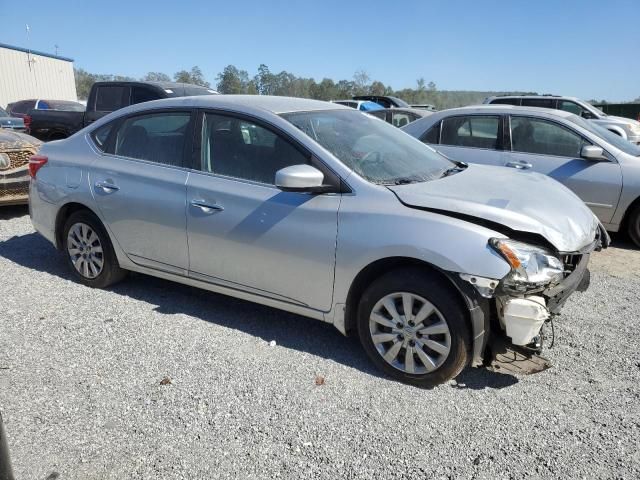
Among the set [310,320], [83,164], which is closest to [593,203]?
[310,320]

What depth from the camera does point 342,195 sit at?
339cm

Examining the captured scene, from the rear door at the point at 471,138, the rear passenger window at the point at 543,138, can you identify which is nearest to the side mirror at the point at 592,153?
the rear passenger window at the point at 543,138

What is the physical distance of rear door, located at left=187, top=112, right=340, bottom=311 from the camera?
11.4 feet

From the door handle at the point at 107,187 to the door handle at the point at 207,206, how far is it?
0.89 metres

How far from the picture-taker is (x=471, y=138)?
6.79 meters

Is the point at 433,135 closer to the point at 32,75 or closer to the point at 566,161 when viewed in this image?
the point at 566,161

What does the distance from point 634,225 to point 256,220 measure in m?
4.82

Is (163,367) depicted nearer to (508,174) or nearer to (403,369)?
(403,369)

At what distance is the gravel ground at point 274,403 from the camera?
2586 mm

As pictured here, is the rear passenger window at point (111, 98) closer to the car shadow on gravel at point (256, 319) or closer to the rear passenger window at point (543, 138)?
the car shadow on gravel at point (256, 319)

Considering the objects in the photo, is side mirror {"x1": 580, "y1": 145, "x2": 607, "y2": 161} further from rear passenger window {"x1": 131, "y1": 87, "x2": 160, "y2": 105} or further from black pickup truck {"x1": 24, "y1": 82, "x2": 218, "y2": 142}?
rear passenger window {"x1": 131, "y1": 87, "x2": 160, "y2": 105}

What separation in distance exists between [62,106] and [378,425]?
19.9 m

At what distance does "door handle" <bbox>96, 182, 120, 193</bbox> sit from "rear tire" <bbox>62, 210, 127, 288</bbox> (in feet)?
0.98

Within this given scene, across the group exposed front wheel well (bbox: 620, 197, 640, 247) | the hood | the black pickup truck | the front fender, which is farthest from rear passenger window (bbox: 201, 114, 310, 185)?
the black pickup truck
